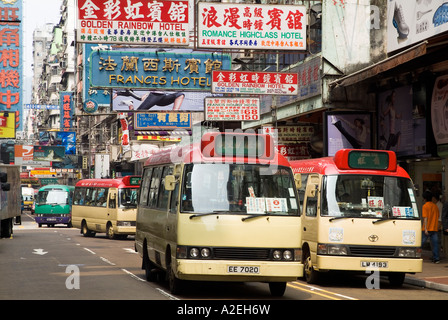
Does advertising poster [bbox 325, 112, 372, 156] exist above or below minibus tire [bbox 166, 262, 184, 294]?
above

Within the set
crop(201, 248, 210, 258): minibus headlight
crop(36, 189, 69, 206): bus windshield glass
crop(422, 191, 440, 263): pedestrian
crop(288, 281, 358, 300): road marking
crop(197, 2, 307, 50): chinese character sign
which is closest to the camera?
crop(201, 248, 210, 258): minibus headlight

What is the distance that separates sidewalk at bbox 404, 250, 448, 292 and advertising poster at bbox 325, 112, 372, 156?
6975 mm

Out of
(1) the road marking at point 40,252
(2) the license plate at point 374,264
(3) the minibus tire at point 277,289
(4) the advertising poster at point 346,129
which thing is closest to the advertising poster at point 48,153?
(1) the road marking at point 40,252

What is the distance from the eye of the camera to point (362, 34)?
86.4ft

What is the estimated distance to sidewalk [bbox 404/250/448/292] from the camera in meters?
15.4

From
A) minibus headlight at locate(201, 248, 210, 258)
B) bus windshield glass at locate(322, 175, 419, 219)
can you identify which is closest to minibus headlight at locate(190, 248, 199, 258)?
minibus headlight at locate(201, 248, 210, 258)

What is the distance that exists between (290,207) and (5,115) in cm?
5809

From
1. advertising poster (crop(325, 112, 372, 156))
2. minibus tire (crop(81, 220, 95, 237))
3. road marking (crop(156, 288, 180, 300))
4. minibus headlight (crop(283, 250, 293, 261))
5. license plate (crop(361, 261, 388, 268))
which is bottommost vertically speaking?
minibus tire (crop(81, 220, 95, 237))

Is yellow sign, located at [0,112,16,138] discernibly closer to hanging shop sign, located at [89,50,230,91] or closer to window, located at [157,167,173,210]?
hanging shop sign, located at [89,50,230,91]

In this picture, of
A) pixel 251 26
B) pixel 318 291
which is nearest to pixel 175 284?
pixel 318 291

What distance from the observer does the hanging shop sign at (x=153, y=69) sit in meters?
32.5

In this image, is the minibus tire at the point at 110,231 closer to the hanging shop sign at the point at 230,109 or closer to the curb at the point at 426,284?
the hanging shop sign at the point at 230,109

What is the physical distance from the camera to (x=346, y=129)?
26.2m
